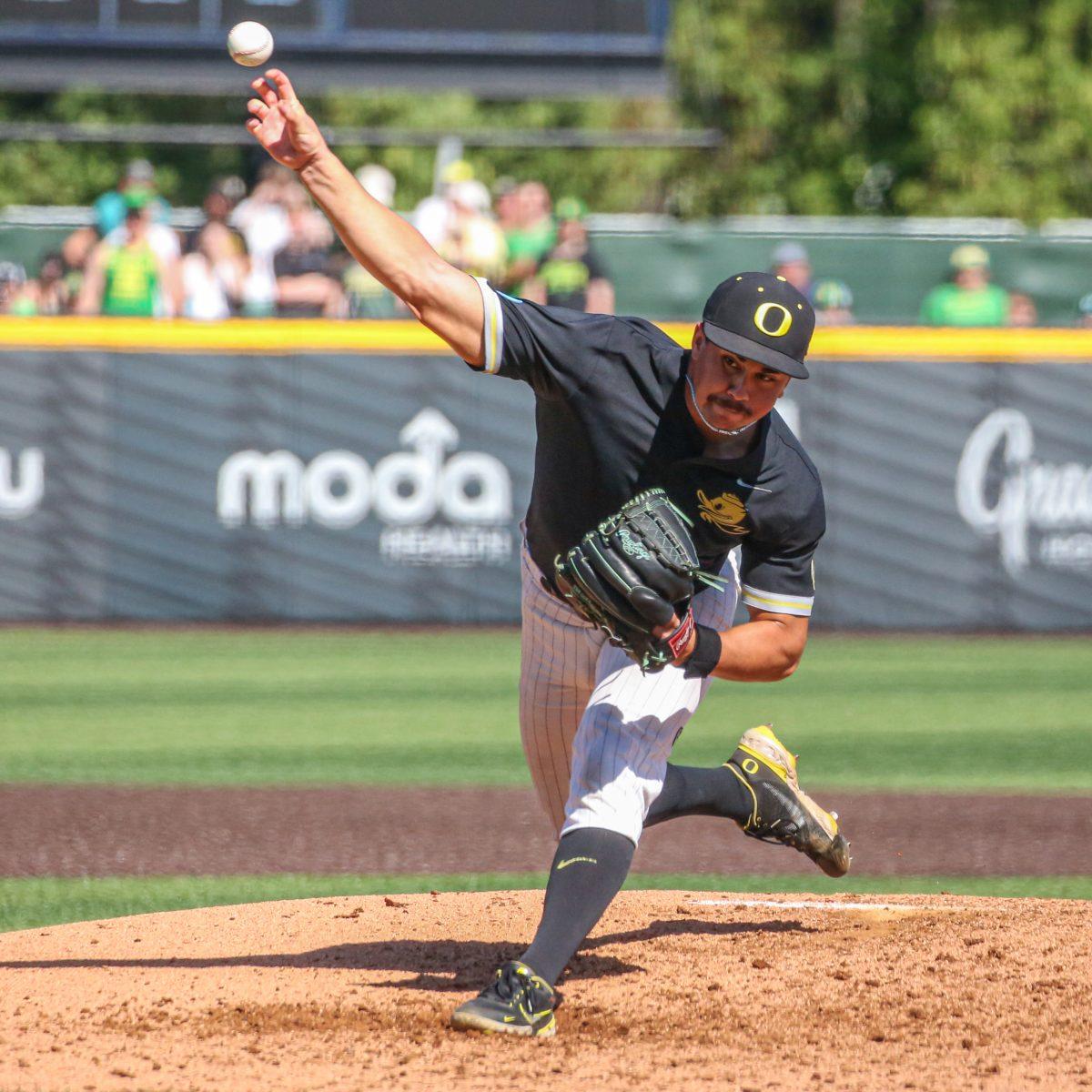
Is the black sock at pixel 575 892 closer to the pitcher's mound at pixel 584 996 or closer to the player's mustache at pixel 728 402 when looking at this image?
the pitcher's mound at pixel 584 996

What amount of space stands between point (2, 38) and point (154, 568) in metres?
3.45

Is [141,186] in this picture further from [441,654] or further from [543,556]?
[543,556]

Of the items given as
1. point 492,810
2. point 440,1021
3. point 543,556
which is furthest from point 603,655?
point 492,810

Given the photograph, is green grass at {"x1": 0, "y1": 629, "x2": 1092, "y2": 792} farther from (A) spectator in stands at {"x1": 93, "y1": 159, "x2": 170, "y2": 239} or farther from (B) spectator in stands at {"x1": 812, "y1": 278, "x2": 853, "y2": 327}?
(A) spectator in stands at {"x1": 93, "y1": 159, "x2": 170, "y2": 239}

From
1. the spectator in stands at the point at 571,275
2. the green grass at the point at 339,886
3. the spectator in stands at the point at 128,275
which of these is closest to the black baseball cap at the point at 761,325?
the green grass at the point at 339,886

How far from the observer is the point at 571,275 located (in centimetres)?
1157

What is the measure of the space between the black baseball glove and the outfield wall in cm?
761

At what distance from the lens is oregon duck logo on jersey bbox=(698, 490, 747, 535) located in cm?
379

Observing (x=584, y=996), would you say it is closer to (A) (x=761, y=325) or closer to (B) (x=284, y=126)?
(A) (x=761, y=325)

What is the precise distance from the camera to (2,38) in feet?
36.6

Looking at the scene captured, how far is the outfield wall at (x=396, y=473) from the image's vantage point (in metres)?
11.0

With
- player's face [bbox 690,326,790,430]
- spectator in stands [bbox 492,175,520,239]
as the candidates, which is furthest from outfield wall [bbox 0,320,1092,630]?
player's face [bbox 690,326,790,430]

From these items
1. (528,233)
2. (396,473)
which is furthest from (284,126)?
(528,233)

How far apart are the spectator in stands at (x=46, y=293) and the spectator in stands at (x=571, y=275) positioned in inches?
119
